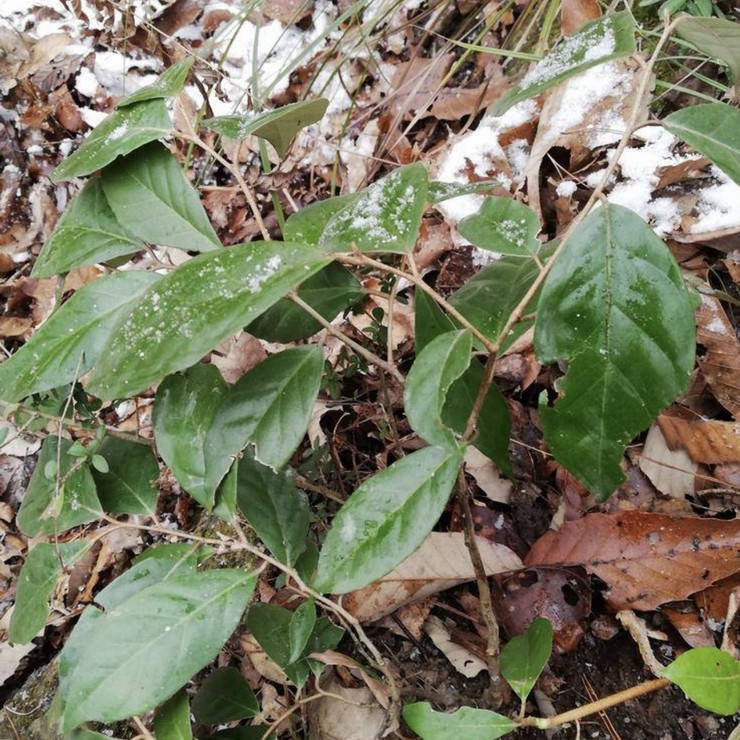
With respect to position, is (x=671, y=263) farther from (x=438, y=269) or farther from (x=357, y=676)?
(x=438, y=269)

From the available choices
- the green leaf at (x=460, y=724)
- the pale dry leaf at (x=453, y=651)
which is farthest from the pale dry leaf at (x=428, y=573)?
the green leaf at (x=460, y=724)

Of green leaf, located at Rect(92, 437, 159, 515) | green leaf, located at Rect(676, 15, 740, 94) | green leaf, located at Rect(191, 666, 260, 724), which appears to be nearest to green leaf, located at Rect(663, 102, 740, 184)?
green leaf, located at Rect(676, 15, 740, 94)

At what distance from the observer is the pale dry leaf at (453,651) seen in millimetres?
1069

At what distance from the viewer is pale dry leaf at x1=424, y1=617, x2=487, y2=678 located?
Answer: 107 cm

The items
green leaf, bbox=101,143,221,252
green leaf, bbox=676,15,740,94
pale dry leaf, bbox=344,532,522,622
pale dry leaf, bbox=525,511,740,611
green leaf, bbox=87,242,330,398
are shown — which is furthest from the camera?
pale dry leaf, bbox=344,532,522,622

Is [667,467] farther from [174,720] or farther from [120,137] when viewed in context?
[120,137]

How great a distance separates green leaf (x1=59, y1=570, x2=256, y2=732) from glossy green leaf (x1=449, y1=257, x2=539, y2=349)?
0.41 metres

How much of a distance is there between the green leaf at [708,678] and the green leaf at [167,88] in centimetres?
89

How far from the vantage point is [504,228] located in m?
0.79

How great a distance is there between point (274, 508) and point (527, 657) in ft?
1.23

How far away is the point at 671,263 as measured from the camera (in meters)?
0.59

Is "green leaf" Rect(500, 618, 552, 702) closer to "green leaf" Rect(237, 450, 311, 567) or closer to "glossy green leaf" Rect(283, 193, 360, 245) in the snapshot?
"green leaf" Rect(237, 450, 311, 567)

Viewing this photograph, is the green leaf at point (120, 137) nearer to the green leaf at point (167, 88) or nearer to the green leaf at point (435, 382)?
the green leaf at point (167, 88)

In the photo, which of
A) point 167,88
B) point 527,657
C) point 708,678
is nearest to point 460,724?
point 527,657
